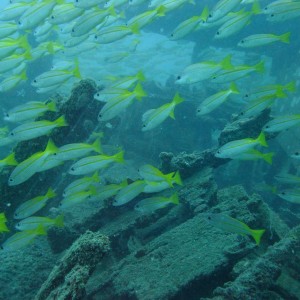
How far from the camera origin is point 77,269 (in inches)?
123

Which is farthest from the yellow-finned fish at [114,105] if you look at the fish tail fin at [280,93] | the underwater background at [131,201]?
the fish tail fin at [280,93]

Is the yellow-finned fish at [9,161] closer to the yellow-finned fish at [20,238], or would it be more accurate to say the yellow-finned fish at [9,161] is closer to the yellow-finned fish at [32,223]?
the yellow-finned fish at [32,223]

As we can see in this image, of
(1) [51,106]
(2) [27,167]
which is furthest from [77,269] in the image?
(1) [51,106]

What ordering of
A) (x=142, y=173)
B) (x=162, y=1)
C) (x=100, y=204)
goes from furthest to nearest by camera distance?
(x=162, y=1) → (x=100, y=204) → (x=142, y=173)

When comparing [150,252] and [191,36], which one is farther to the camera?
[191,36]

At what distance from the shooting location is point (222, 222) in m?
4.76

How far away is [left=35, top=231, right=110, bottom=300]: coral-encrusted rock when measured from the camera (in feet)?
9.48

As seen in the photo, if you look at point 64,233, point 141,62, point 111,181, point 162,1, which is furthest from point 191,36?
point 64,233

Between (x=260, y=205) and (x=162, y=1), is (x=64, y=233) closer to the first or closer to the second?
(x=260, y=205)

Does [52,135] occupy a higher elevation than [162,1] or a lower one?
lower

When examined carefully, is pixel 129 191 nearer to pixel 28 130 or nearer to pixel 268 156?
pixel 28 130

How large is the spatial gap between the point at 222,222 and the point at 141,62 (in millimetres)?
29851

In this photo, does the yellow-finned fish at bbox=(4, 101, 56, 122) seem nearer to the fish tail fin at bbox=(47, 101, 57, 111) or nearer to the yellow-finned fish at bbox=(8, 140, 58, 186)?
the fish tail fin at bbox=(47, 101, 57, 111)

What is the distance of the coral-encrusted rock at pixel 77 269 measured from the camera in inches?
114
